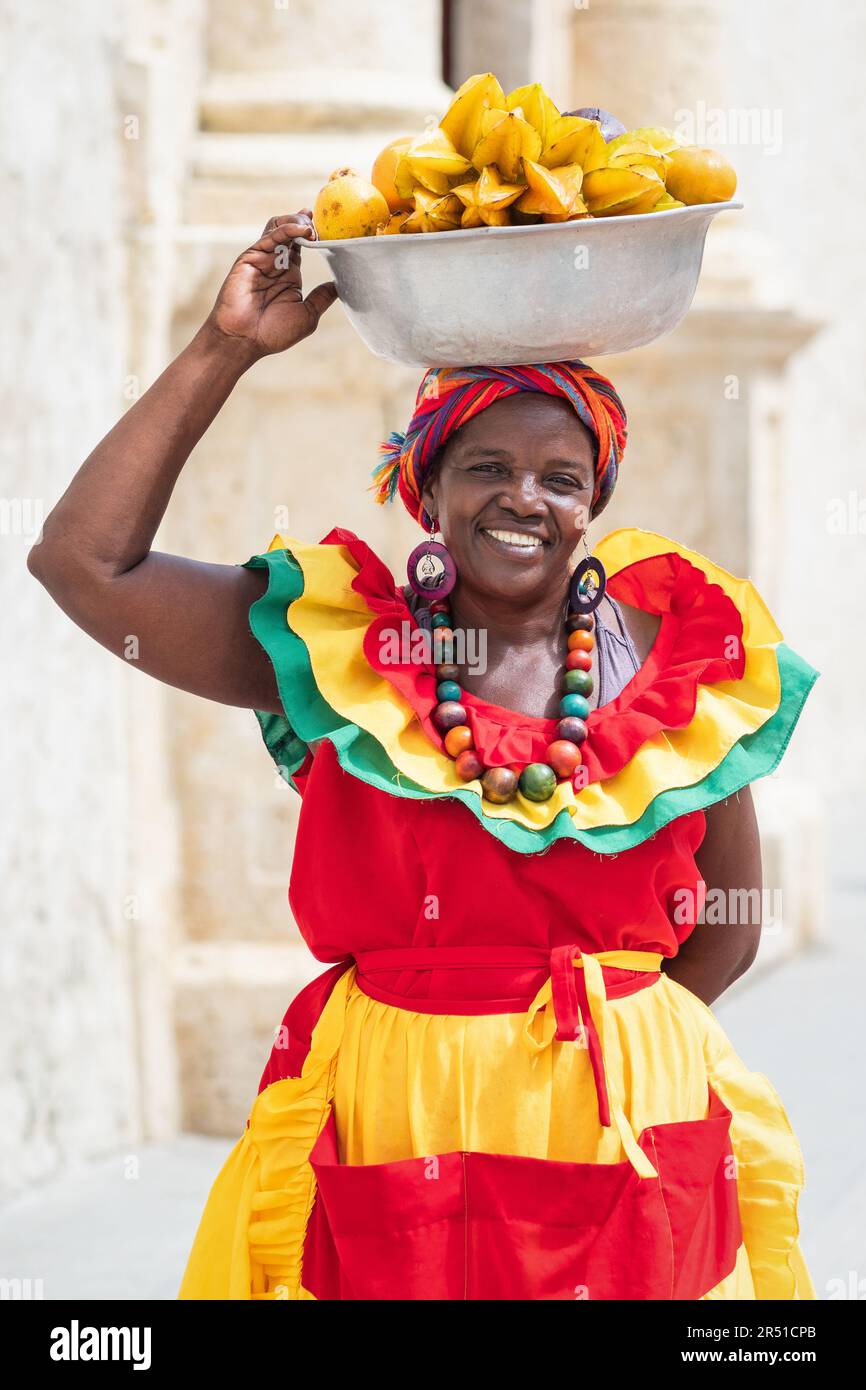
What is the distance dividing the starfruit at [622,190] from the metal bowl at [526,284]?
36 mm

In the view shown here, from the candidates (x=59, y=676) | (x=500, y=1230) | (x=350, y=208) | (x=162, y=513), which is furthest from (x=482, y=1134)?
(x=59, y=676)

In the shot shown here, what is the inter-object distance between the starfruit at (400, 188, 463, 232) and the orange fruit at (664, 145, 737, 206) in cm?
26

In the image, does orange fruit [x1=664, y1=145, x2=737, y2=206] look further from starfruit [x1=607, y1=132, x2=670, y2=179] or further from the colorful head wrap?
the colorful head wrap

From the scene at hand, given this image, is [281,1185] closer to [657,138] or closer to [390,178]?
[390,178]

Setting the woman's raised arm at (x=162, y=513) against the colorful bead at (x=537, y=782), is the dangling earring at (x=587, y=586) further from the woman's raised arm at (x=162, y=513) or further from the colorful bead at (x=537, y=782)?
the woman's raised arm at (x=162, y=513)

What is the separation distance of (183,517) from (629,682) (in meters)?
2.67

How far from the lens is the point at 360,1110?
2.22m

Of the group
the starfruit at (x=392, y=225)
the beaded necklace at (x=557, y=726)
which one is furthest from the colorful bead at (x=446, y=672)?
the starfruit at (x=392, y=225)

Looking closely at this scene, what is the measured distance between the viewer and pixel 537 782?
217cm

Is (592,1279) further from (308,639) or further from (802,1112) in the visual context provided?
(802,1112)

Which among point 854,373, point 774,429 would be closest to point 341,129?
point 774,429

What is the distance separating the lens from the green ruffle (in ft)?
6.97

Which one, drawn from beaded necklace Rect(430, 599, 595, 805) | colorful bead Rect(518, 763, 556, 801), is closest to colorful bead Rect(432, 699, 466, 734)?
beaded necklace Rect(430, 599, 595, 805)

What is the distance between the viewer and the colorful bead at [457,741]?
2.20m
